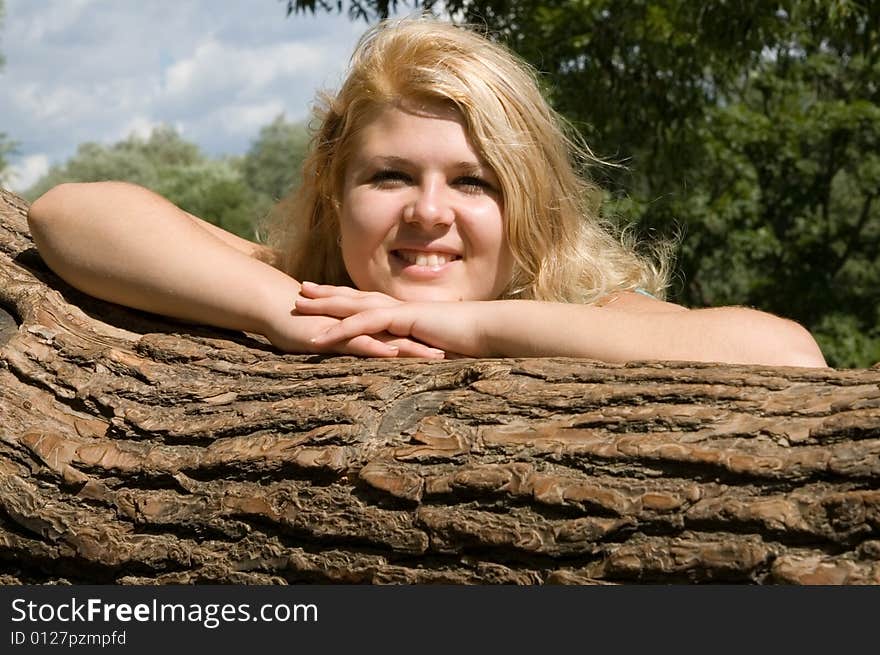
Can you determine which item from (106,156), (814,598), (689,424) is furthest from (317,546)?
(106,156)

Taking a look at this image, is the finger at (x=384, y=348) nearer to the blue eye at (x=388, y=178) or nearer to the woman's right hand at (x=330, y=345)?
the woman's right hand at (x=330, y=345)

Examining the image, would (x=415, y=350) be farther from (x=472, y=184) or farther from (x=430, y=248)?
(x=472, y=184)

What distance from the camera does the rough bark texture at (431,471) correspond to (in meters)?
1.54

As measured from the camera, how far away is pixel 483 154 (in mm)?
2748

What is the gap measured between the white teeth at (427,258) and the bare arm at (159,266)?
355 mm

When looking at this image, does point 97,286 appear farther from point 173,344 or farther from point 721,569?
point 721,569

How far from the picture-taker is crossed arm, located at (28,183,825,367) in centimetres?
211

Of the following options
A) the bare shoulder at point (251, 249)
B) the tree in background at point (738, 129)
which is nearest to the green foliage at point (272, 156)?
the tree in background at point (738, 129)

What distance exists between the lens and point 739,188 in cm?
1382

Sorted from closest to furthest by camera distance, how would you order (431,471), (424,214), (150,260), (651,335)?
(431,471) < (651,335) < (150,260) < (424,214)

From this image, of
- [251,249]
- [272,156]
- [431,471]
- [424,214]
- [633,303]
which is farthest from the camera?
[272,156]

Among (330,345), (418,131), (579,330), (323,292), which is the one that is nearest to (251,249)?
(418,131)

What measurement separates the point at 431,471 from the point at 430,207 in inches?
41.2

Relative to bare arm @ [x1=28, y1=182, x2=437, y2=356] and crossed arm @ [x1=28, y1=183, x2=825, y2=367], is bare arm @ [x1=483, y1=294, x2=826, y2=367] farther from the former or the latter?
bare arm @ [x1=28, y1=182, x2=437, y2=356]
